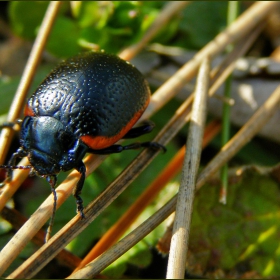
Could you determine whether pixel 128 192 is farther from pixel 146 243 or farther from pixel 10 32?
pixel 10 32

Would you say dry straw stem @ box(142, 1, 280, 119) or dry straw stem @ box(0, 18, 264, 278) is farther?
dry straw stem @ box(142, 1, 280, 119)

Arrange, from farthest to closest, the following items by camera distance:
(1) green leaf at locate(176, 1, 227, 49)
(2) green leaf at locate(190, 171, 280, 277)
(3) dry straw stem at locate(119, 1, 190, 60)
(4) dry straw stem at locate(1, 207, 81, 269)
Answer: (1) green leaf at locate(176, 1, 227, 49) → (3) dry straw stem at locate(119, 1, 190, 60) → (2) green leaf at locate(190, 171, 280, 277) → (4) dry straw stem at locate(1, 207, 81, 269)

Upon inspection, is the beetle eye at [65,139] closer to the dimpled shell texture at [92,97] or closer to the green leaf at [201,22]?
the dimpled shell texture at [92,97]

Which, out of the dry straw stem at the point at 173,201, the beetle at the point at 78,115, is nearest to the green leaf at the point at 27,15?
the beetle at the point at 78,115

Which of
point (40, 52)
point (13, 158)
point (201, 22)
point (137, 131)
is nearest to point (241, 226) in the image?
point (137, 131)

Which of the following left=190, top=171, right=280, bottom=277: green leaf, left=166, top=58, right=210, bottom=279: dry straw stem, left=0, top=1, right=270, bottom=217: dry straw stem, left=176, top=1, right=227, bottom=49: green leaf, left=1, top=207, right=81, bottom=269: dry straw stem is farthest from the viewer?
left=176, top=1, right=227, bottom=49: green leaf

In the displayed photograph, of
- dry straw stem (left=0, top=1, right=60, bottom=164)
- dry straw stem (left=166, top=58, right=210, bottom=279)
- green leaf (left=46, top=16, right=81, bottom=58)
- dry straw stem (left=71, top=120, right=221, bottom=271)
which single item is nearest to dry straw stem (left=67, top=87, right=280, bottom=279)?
dry straw stem (left=166, top=58, right=210, bottom=279)

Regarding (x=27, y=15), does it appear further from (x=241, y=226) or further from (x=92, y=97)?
(x=241, y=226)

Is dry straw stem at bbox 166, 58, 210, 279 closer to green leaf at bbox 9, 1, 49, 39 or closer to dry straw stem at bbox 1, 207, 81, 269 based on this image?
dry straw stem at bbox 1, 207, 81, 269
